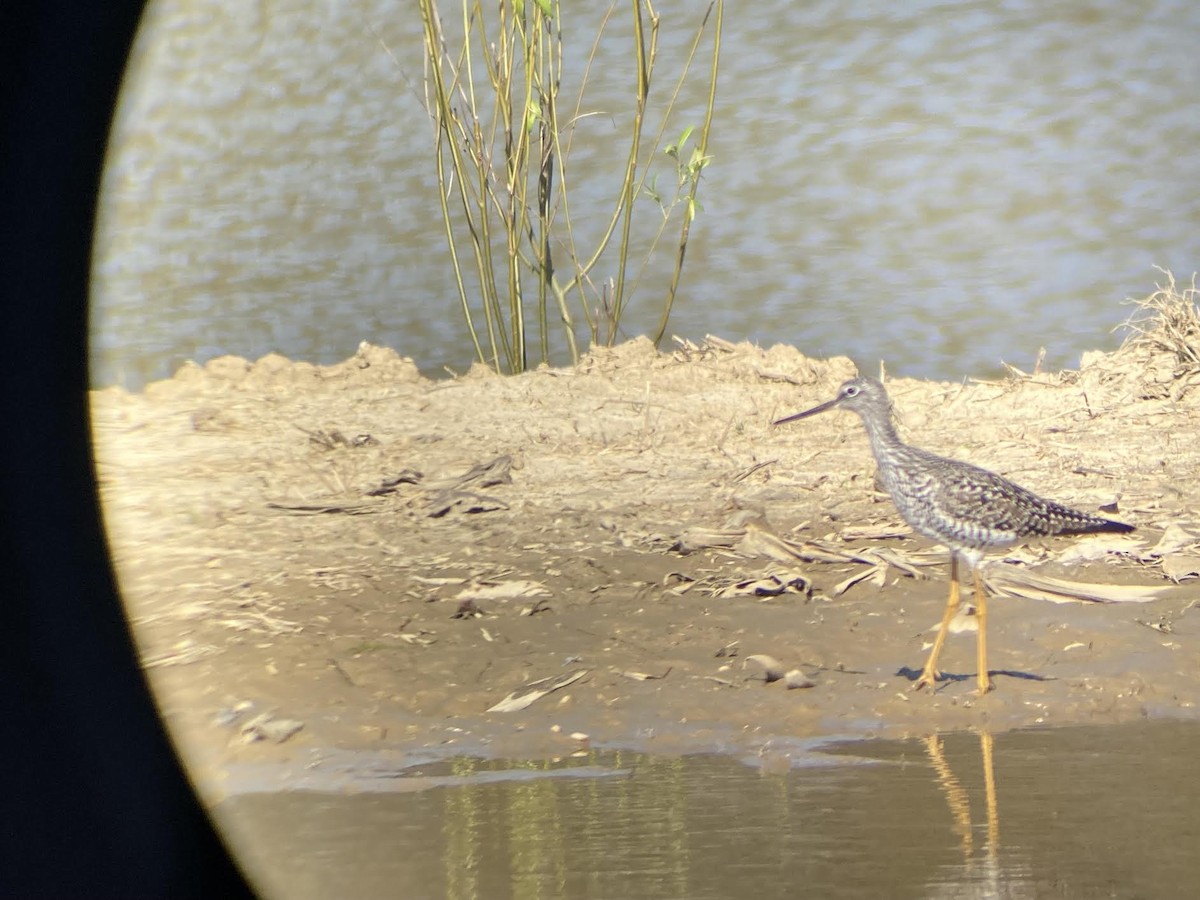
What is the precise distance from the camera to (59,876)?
2.99 meters

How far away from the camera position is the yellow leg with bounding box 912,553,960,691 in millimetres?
4602

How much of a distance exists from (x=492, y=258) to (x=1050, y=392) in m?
3.65

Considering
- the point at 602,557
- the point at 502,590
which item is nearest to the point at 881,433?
the point at 602,557

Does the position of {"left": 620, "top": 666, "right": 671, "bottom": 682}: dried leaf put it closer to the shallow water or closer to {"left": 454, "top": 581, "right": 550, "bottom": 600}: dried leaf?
the shallow water

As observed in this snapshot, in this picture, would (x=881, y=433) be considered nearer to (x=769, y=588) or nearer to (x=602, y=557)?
(x=769, y=588)

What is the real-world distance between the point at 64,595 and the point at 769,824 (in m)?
1.84

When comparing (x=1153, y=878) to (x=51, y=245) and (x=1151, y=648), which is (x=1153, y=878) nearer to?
(x=1151, y=648)

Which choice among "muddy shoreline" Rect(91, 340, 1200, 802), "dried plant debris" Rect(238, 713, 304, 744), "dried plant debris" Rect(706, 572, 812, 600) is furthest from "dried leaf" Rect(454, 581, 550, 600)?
"dried plant debris" Rect(238, 713, 304, 744)

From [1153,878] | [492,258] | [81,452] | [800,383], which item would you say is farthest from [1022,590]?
[492,258]

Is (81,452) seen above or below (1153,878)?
above

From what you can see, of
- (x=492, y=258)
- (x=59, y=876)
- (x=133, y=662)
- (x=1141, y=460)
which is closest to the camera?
(x=59, y=876)

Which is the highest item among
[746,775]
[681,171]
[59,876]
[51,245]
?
[51,245]

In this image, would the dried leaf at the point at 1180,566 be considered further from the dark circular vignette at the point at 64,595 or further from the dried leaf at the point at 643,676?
the dark circular vignette at the point at 64,595

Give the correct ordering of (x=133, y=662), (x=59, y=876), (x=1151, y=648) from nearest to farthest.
A: (x=59, y=876) < (x=133, y=662) < (x=1151, y=648)
